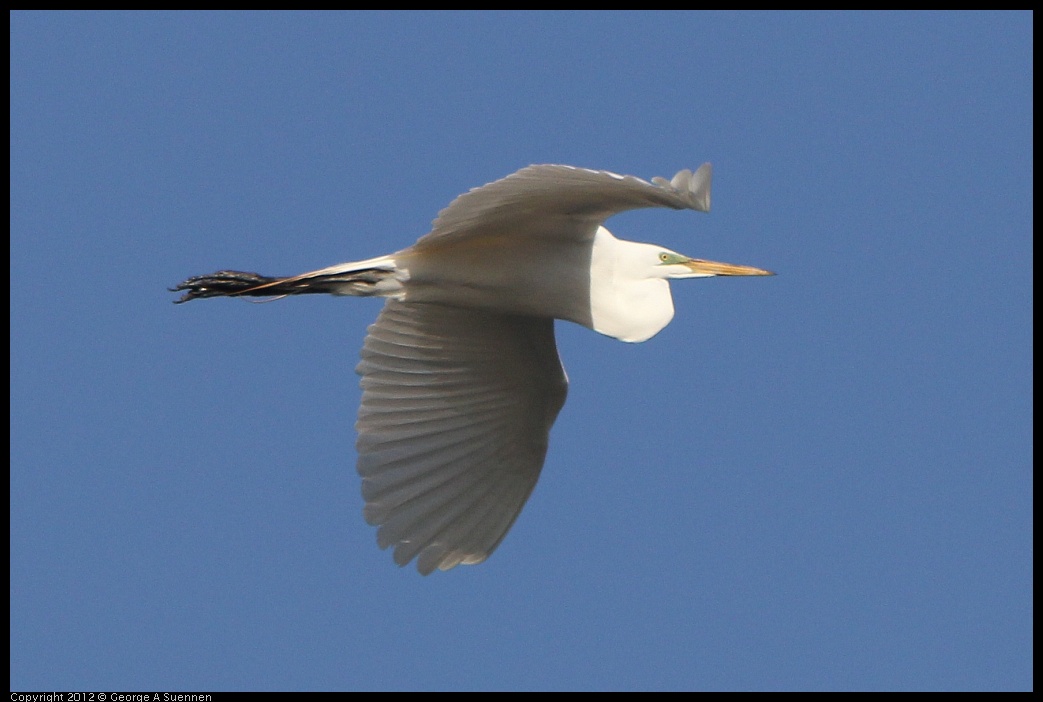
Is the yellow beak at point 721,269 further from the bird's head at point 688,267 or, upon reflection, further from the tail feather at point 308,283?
the tail feather at point 308,283

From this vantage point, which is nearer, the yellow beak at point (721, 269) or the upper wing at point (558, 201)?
the upper wing at point (558, 201)

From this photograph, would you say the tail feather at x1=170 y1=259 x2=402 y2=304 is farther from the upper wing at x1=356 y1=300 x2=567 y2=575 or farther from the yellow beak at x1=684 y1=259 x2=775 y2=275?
the yellow beak at x1=684 y1=259 x2=775 y2=275

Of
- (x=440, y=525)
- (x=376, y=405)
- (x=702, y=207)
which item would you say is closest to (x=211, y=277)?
(x=376, y=405)

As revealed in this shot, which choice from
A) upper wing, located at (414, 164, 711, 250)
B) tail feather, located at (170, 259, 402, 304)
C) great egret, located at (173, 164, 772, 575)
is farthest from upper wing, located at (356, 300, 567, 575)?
upper wing, located at (414, 164, 711, 250)

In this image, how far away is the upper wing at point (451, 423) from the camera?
21.7 feet

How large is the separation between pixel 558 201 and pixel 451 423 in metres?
1.51

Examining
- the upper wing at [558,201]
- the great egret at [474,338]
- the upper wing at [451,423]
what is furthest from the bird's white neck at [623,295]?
the upper wing at [451,423]

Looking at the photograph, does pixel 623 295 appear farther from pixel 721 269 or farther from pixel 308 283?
pixel 308 283

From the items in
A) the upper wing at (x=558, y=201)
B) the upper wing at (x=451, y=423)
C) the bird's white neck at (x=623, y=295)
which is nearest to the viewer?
the upper wing at (x=558, y=201)

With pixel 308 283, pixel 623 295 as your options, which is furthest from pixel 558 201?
pixel 308 283

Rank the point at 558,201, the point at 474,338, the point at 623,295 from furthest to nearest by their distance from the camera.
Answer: the point at 474,338 < the point at 623,295 < the point at 558,201

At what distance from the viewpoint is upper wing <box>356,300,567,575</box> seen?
662cm

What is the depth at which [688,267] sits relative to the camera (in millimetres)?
6176

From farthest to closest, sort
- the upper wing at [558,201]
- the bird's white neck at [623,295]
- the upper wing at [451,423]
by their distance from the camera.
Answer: the upper wing at [451,423], the bird's white neck at [623,295], the upper wing at [558,201]
